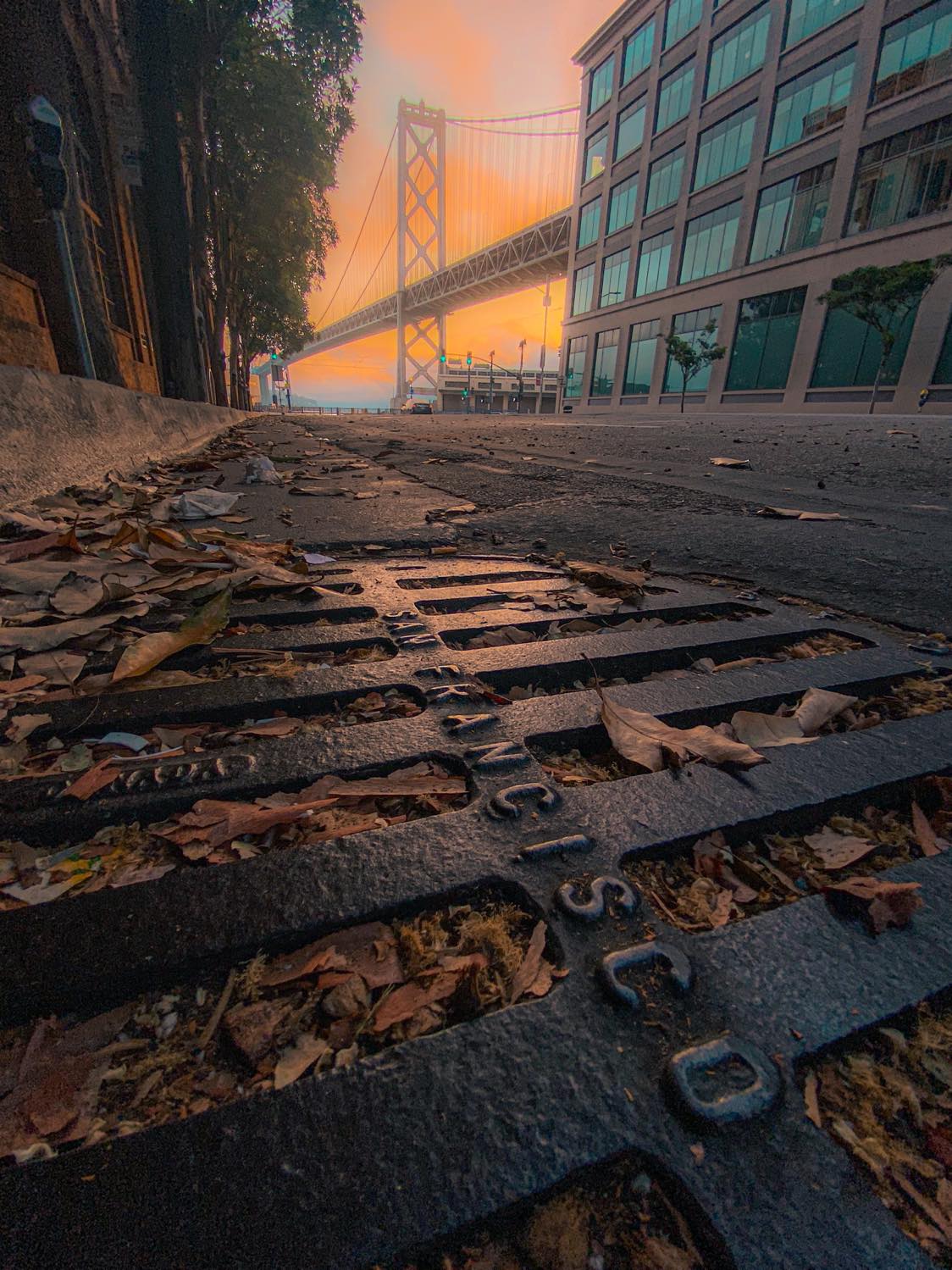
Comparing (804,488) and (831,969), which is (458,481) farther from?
(831,969)

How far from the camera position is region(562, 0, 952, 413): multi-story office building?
58.2ft

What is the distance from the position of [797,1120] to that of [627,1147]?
12 centimetres

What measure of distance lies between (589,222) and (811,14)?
14.5 meters

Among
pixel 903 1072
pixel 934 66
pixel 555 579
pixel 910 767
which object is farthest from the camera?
pixel 934 66

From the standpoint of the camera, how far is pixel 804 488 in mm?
3629

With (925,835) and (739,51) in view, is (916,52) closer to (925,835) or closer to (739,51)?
(739,51)

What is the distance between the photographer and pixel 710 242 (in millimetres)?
25000

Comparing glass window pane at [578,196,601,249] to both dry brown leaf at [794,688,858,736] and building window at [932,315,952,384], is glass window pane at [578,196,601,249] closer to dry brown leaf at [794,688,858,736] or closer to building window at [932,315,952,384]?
building window at [932,315,952,384]

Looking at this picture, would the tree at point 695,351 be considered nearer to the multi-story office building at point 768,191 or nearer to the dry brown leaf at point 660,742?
the multi-story office building at point 768,191

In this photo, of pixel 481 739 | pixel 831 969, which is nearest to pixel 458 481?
pixel 481 739

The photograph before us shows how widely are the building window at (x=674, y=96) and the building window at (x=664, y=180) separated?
131 cm

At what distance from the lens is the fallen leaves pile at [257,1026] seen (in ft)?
1.45

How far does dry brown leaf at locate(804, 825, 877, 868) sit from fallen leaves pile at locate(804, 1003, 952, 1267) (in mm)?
177

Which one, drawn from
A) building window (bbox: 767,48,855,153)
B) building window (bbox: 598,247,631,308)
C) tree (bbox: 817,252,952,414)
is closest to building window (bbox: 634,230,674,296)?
building window (bbox: 598,247,631,308)
